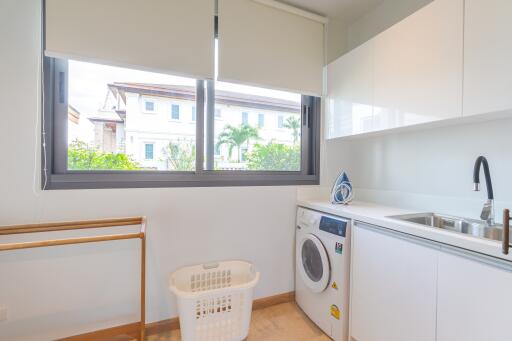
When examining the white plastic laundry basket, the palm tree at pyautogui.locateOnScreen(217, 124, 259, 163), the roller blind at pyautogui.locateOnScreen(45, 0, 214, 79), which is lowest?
the white plastic laundry basket

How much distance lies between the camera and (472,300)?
975mm

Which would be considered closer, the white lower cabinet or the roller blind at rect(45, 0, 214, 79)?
the white lower cabinet

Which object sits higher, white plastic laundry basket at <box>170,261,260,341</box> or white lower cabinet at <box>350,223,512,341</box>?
white lower cabinet at <box>350,223,512,341</box>

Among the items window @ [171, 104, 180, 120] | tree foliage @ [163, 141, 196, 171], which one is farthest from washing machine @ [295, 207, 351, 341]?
window @ [171, 104, 180, 120]

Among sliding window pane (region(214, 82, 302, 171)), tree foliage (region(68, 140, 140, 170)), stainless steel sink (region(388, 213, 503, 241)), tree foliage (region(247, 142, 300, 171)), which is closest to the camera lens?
stainless steel sink (region(388, 213, 503, 241))

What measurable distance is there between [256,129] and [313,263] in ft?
4.02

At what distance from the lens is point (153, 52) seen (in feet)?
5.35

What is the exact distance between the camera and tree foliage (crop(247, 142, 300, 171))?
2.16m

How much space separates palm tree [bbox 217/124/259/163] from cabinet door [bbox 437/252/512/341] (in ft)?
5.05

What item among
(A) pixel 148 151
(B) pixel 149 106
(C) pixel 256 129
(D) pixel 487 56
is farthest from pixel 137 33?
(D) pixel 487 56

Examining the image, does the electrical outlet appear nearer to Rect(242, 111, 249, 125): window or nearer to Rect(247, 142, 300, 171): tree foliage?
Rect(247, 142, 300, 171): tree foliage

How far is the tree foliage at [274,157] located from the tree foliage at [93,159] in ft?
3.13

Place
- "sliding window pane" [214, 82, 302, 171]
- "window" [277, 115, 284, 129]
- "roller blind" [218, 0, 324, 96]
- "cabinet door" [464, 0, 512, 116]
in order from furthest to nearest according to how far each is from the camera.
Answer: "window" [277, 115, 284, 129], "sliding window pane" [214, 82, 302, 171], "roller blind" [218, 0, 324, 96], "cabinet door" [464, 0, 512, 116]

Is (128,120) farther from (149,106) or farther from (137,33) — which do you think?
(137,33)
